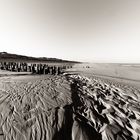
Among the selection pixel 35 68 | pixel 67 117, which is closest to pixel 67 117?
pixel 67 117

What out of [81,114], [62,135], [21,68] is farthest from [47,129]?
[21,68]

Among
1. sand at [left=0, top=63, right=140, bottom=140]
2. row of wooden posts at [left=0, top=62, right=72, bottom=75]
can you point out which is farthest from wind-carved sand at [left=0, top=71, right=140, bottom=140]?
row of wooden posts at [left=0, top=62, right=72, bottom=75]

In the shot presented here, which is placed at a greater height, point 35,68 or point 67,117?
point 35,68

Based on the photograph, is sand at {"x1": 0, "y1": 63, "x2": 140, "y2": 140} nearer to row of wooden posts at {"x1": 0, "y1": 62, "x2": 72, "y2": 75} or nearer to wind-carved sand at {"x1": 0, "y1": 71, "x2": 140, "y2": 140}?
wind-carved sand at {"x1": 0, "y1": 71, "x2": 140, "y2": 140}

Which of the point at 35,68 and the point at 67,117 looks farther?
the point at 35,68

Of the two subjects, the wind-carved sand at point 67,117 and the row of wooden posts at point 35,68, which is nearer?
the wind-carved sand at point 67,117

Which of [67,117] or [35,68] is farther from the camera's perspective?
[35,68]

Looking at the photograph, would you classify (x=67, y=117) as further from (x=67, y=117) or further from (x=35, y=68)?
(x=35, y=68)

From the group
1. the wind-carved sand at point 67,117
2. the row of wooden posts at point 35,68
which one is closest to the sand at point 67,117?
the wind-carved sand at point 67,117

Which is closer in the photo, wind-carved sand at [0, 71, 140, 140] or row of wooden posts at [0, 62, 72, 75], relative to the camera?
wind-carved sand at [0, 71, 140, 140]

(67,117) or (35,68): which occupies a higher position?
(35,68)

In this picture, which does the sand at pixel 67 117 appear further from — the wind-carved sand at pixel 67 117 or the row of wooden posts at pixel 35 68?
the row of wooden posts at pixel 35 68

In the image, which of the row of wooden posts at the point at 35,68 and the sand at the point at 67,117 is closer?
the sand at the point at 67,117

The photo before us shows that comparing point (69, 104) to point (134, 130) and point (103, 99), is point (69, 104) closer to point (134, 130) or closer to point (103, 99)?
point (103, 99)
